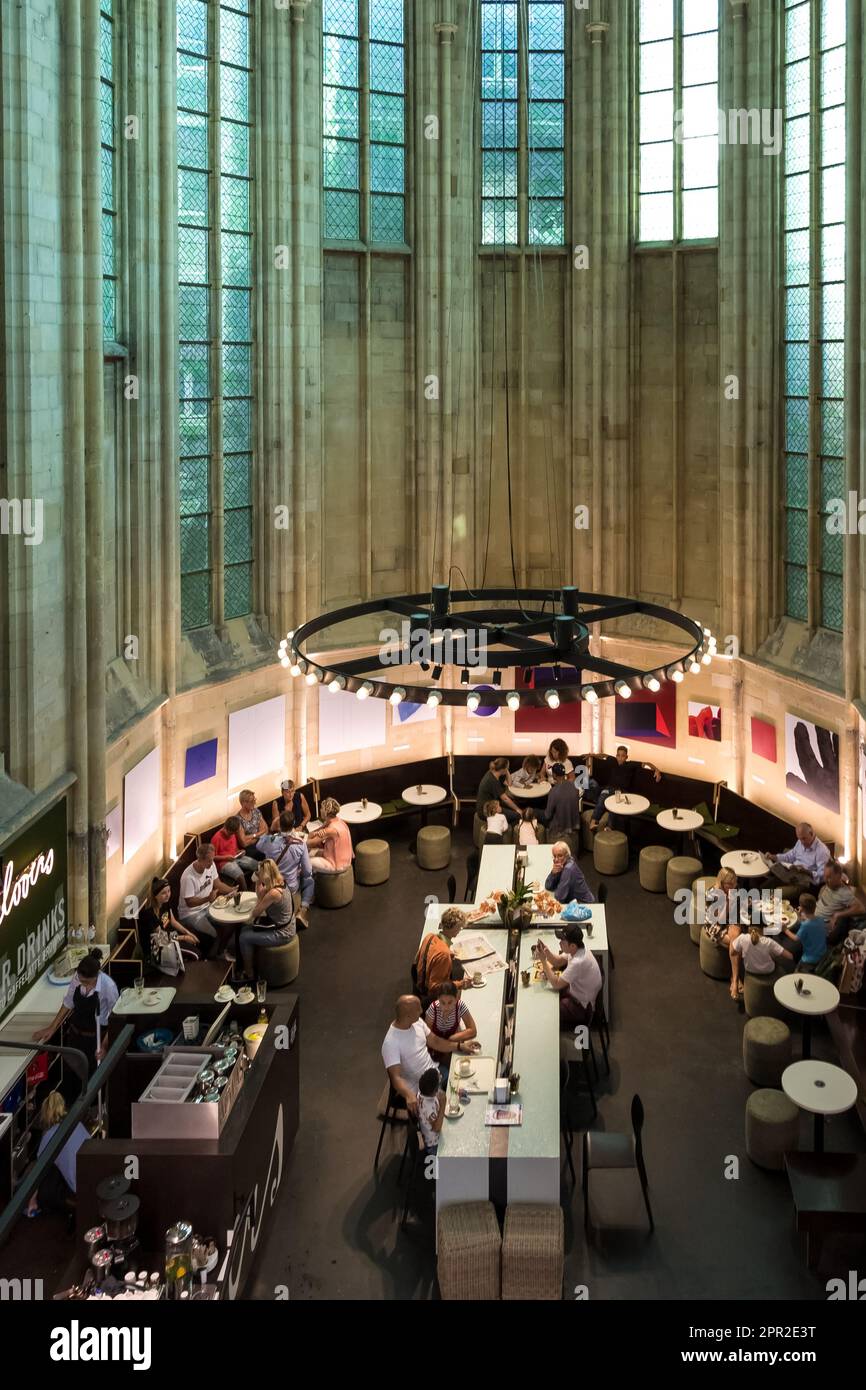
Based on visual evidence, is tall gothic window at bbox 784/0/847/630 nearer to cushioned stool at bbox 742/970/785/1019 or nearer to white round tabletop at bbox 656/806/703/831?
white round tabletop at bbox 656/806/703/831

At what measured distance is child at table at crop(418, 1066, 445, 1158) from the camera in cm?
982

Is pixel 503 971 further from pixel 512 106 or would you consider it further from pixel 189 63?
pixel 512 106

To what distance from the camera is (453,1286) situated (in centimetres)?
920

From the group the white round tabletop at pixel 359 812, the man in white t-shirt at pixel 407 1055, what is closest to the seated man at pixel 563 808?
the white round tabletop at pixel 359 812

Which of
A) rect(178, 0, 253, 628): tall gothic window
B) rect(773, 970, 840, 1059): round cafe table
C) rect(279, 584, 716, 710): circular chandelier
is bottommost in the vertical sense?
rect(773, 970, 840, 1059): round cafe table

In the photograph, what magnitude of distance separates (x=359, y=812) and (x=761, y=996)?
6206 millimetres

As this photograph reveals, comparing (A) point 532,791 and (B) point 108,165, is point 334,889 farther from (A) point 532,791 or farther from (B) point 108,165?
(B) point 108,165

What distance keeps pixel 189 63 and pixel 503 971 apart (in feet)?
37.4

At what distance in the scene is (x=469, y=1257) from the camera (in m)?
9.17

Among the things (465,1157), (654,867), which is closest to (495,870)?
(654,867)

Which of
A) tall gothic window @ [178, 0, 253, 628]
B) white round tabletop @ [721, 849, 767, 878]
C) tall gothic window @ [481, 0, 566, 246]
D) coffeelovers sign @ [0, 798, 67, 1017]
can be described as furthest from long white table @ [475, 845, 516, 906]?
tall gothic window @ [481, 0, 566, 246]

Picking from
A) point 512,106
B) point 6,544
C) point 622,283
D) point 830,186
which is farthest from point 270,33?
point 6,544

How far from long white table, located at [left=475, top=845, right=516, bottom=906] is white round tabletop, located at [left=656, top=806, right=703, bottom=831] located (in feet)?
9.20

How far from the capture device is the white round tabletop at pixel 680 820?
676 inches
